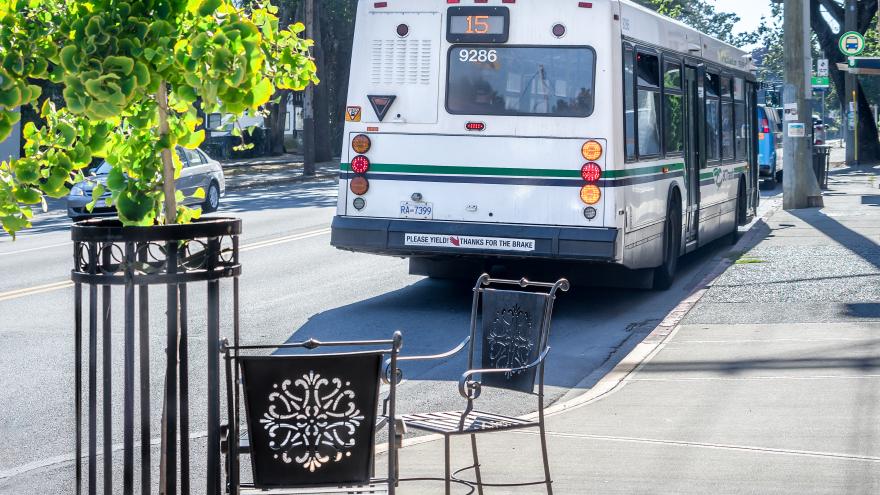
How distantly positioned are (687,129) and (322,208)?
12.6 metres

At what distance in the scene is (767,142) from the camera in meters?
34.0

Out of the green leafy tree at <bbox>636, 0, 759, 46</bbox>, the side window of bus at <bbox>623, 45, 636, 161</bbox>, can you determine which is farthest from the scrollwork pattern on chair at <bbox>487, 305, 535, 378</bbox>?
the green leafy tree at <bbox>636, 0, 759, 46</bbox>

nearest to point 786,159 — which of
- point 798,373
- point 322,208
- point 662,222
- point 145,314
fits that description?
point 322,208

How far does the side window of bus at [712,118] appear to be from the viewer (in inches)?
651

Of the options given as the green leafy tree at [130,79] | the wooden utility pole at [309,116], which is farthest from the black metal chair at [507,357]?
the wooden utility pole at [309,116]

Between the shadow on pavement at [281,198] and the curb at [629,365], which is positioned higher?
the shadow on pavement at [281,198]

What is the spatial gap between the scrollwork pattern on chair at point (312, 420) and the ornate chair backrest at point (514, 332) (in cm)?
150

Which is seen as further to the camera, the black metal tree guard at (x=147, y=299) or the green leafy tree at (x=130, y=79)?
the black metal tree guard at (x=147, y=299)

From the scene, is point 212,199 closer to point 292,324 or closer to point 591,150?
point 292,324

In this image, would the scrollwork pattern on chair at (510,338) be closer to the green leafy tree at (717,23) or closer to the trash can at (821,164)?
the trash can at (821,164)

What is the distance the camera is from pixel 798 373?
881 centimetres

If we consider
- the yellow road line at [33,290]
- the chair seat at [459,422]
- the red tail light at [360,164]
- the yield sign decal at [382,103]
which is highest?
the yield sign decal at [382,103]

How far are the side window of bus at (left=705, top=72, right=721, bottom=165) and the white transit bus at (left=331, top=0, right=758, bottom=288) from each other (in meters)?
3.79

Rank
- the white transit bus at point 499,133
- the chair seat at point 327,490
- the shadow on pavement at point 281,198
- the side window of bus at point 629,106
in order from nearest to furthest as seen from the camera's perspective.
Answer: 1. the chair seat at point 327,490
2. the white transit bus at point 499,133
3. the side window of bus at point 629,106
4. the shadow on pavement at point 281,198
